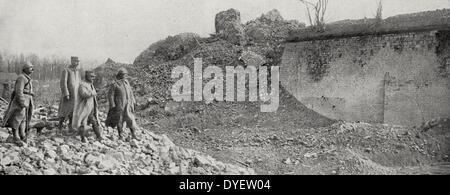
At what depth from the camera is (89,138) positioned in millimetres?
6918

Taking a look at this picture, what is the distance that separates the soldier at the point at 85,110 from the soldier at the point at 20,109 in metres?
0.72

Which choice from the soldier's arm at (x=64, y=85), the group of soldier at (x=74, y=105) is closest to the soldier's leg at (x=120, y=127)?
the group of soldier at (x=74, y=105)

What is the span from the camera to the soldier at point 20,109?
622 centimetres

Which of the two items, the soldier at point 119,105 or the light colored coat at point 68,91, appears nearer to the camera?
the light colored coat at point 68,91

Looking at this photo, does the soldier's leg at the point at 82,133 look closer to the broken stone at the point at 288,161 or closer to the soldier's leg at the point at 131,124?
the soldier's leg at the point at 131,124

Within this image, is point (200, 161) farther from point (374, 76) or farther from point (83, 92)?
point (374, 76)

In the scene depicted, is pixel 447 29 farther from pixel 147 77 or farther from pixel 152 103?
pixel 147 77

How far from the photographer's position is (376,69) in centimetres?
1104

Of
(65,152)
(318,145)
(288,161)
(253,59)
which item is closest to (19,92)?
(65,152)

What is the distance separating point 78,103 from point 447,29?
27.0 feet

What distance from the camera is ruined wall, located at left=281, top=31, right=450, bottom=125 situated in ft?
32.9

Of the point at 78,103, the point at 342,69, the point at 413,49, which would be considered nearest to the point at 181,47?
the point at 342,69

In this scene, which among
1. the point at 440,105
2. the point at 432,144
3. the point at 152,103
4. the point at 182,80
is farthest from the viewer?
the point at 182,80

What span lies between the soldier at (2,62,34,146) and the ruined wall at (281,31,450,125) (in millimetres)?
8052
